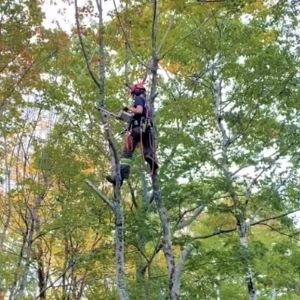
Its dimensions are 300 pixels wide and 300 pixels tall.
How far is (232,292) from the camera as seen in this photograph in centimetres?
1278

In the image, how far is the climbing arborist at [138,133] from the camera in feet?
20.4

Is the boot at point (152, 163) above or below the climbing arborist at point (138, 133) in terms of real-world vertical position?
below

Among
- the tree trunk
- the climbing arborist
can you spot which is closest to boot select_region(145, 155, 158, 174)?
the climbing arborist

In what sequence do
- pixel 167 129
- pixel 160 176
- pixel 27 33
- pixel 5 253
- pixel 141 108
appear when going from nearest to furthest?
pixel 141 108 → pixel 160 176 → pixel 27 33 → pixel 167 129 → pixel 5 253

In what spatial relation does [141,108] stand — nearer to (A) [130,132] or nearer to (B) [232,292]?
(A) [130,132]

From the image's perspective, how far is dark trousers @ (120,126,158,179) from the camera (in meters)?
6.39

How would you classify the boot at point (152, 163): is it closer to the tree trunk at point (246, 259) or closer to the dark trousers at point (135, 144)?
the dark trousers at point (135, 144)

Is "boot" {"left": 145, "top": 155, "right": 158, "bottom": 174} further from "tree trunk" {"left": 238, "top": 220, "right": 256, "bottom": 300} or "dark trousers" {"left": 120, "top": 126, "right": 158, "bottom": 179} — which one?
"tree trunk" {"left": 238, "top": 220, "right": 256, "bottom": 300}

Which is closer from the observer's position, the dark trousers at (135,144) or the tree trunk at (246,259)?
the dark trousers at (135,144)

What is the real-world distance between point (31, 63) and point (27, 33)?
650mm

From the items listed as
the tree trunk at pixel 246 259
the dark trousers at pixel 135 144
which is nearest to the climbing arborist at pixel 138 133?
the dark trousers at pixel 135 144

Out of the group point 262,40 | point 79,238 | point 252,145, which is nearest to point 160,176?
point 252,145

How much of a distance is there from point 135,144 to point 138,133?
29cm

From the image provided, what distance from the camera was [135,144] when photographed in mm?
6656
